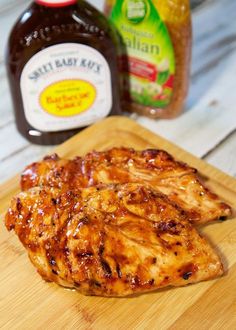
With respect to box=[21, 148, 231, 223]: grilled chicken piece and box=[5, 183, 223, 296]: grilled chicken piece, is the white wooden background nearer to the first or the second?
box=[21, 148, 231, 223]: grilled chicken piece

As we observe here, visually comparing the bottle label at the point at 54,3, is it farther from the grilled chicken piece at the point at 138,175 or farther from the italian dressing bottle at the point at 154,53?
the grilled chicken piece at the point at 138,175

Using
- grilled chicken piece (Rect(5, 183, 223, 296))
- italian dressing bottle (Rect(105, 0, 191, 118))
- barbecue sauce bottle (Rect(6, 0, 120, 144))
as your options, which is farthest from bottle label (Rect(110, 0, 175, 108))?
grilled chicken piece (Rect(5, 183, 223, 296))

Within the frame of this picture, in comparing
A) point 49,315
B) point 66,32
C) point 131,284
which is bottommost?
point 49,315

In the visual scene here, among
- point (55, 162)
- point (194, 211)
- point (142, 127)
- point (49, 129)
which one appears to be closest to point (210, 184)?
point (194, 211)

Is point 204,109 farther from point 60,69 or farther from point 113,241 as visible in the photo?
point 113,241

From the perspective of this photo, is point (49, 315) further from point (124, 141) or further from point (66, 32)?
point (66, 32)
